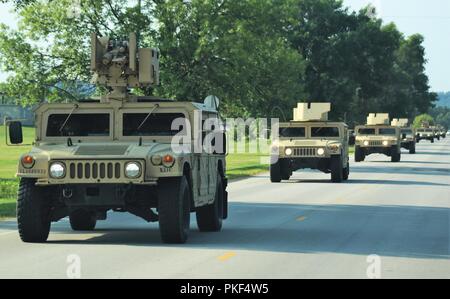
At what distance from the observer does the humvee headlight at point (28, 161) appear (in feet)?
48.0

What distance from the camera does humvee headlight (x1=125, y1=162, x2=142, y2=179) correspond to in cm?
1427

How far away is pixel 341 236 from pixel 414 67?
463 feet

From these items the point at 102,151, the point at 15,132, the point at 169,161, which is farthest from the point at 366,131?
the point at 169,161

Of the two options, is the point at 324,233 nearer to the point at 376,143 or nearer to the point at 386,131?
the point at 376,143

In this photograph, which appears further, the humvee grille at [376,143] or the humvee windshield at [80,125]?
the humvee grille at [376,143]

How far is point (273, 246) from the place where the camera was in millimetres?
14867

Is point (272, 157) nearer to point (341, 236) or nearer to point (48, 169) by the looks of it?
point (341, 236)

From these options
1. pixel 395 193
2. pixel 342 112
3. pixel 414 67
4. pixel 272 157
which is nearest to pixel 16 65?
pixel 272 157

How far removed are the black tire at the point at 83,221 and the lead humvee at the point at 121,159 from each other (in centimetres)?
2

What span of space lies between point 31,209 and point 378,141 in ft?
133

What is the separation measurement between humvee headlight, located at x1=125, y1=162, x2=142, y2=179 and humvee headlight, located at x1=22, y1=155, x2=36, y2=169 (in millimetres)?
1266

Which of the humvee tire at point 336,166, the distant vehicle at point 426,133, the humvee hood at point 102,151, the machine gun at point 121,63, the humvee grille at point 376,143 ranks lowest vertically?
the distant vehicle at point 426,133

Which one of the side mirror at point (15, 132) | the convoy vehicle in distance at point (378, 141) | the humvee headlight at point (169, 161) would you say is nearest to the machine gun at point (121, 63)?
the side mirror at point (15, 132)

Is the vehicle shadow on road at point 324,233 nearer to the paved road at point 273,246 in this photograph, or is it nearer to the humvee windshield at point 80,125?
the paved road at point 273,246
